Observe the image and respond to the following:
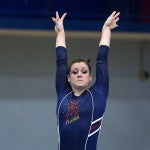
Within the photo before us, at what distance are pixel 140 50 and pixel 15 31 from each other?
1.00 meters

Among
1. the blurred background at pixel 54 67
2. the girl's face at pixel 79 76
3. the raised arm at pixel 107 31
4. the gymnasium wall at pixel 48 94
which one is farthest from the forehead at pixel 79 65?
the gymnasium wall at pixel 48 94

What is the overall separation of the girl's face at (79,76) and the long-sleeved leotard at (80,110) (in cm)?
3

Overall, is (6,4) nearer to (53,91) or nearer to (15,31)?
(15,31)

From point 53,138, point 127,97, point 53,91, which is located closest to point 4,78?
point 53,91

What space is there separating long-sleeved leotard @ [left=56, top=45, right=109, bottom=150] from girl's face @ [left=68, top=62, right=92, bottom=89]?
30mm

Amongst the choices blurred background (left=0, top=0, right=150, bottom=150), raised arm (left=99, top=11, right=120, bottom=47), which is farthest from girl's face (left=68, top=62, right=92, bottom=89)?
blurred background (left=0, top=0, right=150, bottom=150)

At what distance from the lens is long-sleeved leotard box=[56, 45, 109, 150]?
167cm

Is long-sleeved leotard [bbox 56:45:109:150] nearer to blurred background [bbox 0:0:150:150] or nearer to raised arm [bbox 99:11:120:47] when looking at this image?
raised arm [bbox 99:11:120:47]

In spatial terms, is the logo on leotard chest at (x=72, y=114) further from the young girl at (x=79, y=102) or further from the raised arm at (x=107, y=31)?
the raised arm at (x=107, y=31)

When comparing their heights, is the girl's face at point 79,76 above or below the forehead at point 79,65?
below

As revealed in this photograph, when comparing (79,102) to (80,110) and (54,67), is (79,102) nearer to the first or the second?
(80,110)

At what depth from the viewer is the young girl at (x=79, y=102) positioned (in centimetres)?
168

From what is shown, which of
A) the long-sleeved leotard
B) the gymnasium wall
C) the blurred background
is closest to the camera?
the long-sleeved leotard

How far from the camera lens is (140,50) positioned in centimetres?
301
